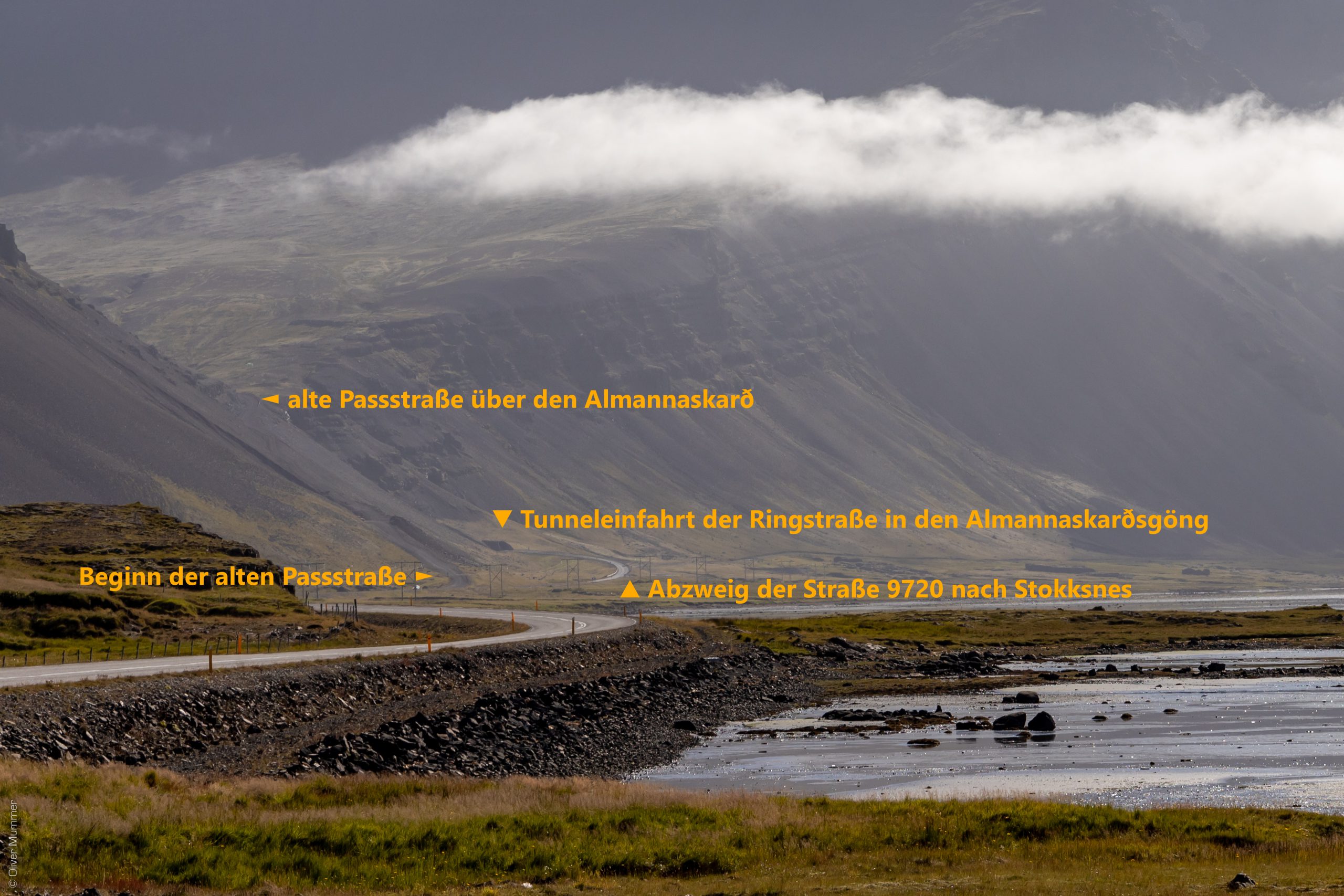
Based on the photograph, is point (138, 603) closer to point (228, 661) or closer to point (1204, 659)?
point (228, 661)

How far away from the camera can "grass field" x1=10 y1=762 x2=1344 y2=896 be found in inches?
1067

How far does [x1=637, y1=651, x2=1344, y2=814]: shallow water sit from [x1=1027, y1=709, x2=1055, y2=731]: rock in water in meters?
0.83

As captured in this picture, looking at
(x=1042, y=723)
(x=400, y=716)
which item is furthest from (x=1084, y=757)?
(x=400, y=716)

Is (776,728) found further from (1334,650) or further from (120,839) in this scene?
(1334,650)

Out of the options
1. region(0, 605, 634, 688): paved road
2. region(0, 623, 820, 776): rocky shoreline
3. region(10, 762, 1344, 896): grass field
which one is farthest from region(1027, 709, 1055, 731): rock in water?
region(0, 605, 634, 688): paved road

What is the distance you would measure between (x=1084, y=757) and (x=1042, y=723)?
1056 cm

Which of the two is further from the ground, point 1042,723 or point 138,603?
point 138,603

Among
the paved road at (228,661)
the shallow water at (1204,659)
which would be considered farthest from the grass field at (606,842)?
the shallow water at (1204,659)

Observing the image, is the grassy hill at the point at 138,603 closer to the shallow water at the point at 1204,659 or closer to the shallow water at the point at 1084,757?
the shallow water at the point at 1084,757

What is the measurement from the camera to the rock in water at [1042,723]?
65438 millimetres

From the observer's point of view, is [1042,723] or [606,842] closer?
[606,842]

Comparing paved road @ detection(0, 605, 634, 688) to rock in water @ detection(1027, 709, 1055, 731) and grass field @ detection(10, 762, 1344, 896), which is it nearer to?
grass field @ detection(10, 762, 1344, 896)

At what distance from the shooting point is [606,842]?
102ft

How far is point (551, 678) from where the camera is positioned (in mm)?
80000
